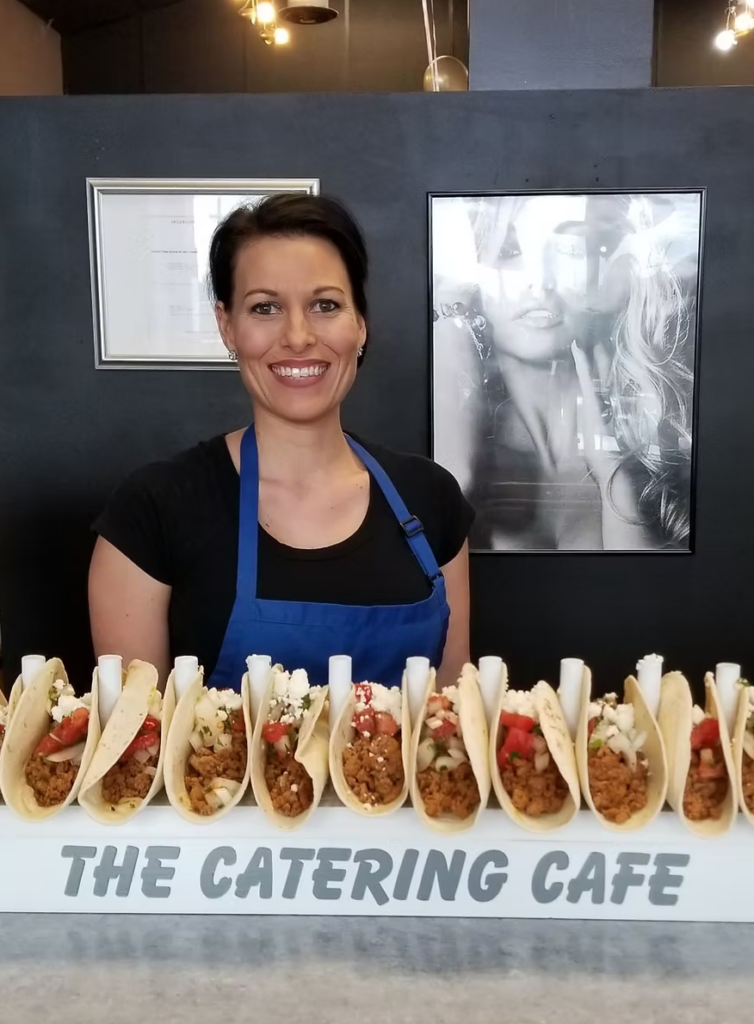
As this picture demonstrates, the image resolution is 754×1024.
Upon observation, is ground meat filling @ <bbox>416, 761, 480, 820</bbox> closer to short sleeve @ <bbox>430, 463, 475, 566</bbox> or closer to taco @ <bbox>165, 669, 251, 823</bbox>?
taco @ <bbox>165, 669, 251, 823</bbox>

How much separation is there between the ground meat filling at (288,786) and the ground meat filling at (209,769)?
0.04m

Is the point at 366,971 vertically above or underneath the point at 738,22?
underneath

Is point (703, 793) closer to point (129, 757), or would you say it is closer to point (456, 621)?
point (129, 757)

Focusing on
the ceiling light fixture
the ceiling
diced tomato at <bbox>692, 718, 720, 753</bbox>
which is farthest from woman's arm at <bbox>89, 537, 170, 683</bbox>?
the ceiling

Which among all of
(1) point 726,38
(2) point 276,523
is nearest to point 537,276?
(2) point 276,523

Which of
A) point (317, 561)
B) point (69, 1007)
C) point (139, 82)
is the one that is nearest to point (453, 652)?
point (317, 561)

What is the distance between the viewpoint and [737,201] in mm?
2893

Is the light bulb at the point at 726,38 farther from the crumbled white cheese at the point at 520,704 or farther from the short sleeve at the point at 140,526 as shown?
the crumbled white cheese at the point at 520,704

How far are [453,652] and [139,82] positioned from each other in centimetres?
720

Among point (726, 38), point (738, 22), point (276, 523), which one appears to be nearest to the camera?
point (276, 523)

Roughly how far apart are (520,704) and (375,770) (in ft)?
0.74

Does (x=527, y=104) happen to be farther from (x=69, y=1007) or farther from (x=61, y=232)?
(x=69, y=1007)

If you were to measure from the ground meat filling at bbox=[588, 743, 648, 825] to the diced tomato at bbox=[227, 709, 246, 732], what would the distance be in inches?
19.5

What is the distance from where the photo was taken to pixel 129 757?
1251 mm
